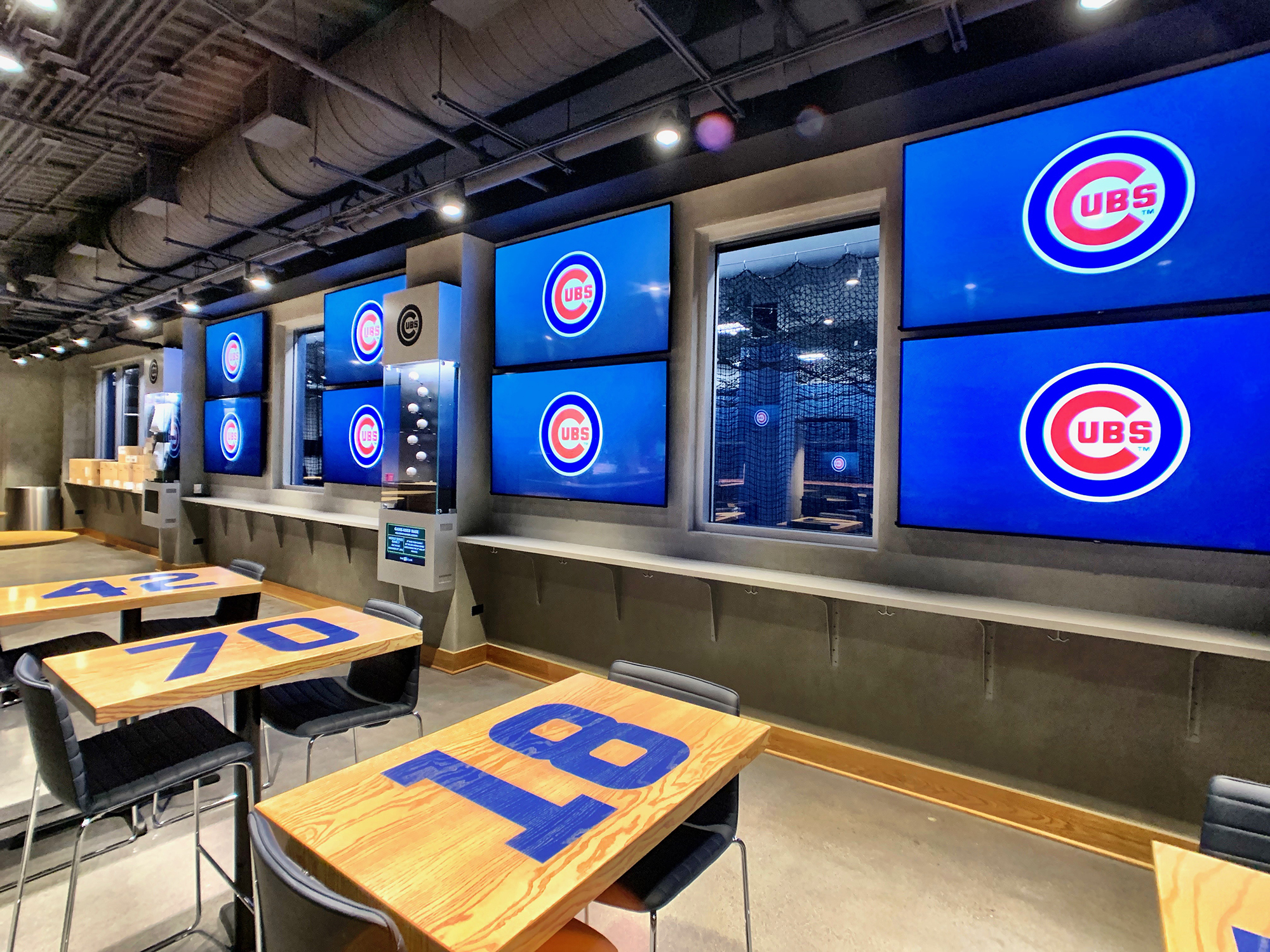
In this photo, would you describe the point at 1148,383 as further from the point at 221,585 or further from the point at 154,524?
the point at 154,524

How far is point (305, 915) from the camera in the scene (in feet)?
3.32

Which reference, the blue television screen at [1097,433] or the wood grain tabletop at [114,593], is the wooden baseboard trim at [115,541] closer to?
the wood grain tabletop at [114,593]

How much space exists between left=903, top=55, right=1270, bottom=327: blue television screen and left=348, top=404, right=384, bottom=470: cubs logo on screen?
14.8 ft

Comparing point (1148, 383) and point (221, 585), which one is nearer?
A: point (1148, 383)

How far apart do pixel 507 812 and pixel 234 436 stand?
7605mm

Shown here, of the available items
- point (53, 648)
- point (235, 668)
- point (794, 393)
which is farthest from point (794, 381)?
point (53, 648)

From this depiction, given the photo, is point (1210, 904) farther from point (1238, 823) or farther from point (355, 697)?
point (355, 697)

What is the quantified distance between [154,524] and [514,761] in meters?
8.34

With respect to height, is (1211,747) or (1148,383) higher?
(1148,383)

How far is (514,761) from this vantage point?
1597 millimetres

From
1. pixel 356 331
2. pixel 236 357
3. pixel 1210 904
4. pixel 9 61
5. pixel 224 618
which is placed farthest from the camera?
pixel 236 357

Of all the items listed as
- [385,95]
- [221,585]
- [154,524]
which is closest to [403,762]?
[221,585]

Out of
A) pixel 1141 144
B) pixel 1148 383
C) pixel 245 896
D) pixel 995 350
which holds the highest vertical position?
pixel 1141 144

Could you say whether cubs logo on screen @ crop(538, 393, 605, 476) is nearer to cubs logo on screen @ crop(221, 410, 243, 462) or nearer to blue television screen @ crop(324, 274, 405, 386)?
blue television screen @ crop(324, 274, 405, 386)
